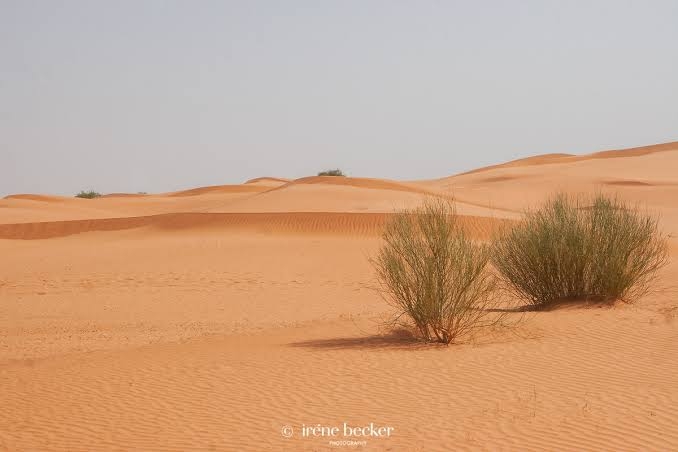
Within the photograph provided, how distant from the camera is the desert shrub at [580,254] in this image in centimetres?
1419

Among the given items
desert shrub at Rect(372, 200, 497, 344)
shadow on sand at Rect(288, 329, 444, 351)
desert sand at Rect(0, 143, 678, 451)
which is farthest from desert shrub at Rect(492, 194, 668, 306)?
shadow on sand at Rect(288, 329, 444, 351)

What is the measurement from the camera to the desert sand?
7.08 meters

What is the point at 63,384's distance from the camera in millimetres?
9727

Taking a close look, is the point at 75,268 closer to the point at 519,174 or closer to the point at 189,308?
the point at 189,308

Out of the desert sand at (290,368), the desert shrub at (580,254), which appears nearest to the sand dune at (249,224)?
the desert sand at (290,368)

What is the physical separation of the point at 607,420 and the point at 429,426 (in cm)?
153

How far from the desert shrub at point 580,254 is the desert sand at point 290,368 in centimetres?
76

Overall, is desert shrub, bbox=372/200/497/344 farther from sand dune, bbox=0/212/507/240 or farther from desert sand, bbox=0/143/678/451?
sand dune, bbox=0/212/507/240

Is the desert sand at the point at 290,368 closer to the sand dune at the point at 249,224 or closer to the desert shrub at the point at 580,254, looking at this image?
the desert shrub at the point at 580,254

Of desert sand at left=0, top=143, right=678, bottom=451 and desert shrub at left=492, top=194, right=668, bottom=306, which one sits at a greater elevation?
desert shrub at left=492, top=194, right=668, bottom=306

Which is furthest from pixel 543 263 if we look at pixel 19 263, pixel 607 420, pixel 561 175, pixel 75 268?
pixel 561 175

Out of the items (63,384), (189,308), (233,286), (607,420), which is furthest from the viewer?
(233,286)

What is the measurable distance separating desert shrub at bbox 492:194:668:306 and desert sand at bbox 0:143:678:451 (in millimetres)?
756

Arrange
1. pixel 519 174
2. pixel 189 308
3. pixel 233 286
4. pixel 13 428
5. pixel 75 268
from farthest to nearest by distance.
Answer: pixel 519 174, pixel 75 268, pixel 233 286, pixel 189 308, pixel 13 428
